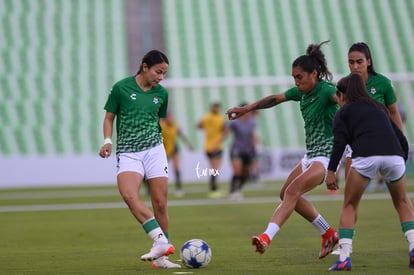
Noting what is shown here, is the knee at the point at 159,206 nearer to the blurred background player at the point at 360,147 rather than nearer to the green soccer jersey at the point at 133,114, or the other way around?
the green soccer jersey at the point at 133,114

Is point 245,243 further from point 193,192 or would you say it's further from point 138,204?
point 193,192

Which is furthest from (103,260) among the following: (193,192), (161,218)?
(193,192)

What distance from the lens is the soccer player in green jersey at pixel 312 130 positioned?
10.6 m

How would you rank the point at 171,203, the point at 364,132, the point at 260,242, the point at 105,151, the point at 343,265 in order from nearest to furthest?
the point at 364,132 < the point at 343,265 < the point at 260,242 < the point at 105,151 < the point at 171,203

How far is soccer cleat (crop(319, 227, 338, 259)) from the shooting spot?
11031 millimetres

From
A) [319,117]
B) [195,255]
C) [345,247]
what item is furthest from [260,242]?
[319,117]

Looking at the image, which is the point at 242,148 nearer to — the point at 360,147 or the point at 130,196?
the point at 130,196

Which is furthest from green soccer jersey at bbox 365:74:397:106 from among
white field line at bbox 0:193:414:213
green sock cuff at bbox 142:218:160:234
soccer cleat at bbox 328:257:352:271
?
white field line at bbox 0:193:414:213

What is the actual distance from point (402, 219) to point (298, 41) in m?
31.1

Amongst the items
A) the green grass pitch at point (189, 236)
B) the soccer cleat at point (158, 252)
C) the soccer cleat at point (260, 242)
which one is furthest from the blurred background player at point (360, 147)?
the soccer cleat at point (158, 252)

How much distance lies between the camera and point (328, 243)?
11109mm

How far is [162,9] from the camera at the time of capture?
41.8 metres

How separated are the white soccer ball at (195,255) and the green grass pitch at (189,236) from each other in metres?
0.10

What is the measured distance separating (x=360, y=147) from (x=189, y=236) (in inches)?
200
